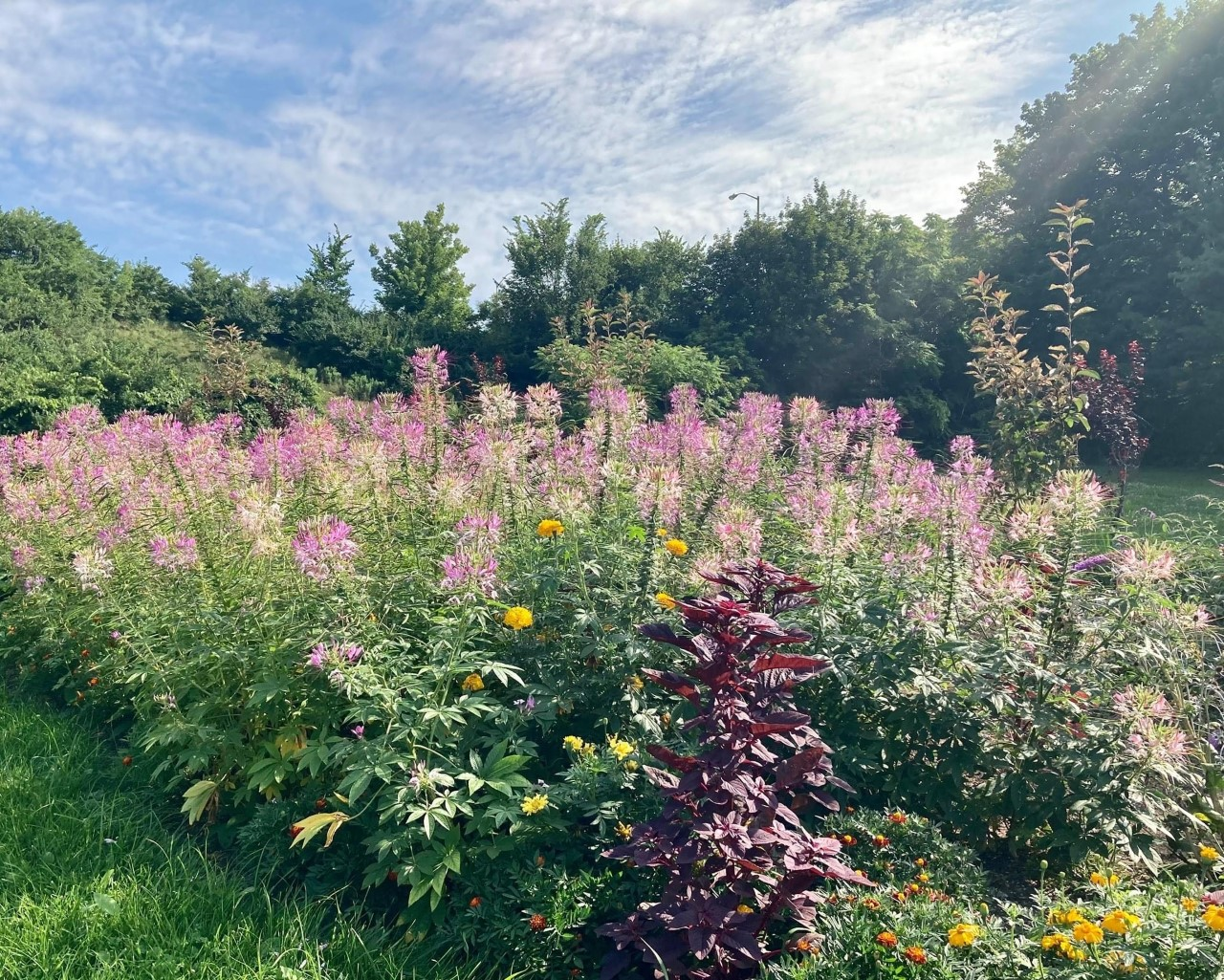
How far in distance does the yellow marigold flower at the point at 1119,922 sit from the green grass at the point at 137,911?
1748 millimetres

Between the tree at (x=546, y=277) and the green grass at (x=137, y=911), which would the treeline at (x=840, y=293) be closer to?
the tree at (x=546, y=277)

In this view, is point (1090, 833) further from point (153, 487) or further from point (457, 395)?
point (457, 395)

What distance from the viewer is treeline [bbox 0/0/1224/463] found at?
15117 mm

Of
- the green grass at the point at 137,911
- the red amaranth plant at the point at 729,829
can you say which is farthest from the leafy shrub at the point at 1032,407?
the green grass at the point at 137,911

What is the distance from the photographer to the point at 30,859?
2783 mm

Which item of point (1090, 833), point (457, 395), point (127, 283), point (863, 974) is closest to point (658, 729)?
point (863, 974)

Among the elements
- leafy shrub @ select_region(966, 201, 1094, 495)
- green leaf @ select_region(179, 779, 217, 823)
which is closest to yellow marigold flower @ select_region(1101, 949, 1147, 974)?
green leaf @ select_region(179, 779, 217, 823)

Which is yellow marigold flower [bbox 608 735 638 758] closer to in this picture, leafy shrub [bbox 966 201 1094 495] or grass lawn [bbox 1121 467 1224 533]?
leafy shrub [bbox 966 201 1094 495]

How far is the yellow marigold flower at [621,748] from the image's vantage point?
8.25 feet

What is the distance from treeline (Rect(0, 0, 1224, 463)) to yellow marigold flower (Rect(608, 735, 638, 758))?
10658 millimetres

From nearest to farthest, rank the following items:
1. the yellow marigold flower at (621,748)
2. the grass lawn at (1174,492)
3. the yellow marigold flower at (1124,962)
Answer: the yellow marigold flower at (1124,962) < the yellow marigold flower at (621,748) < the grass lawn at (1174,492)

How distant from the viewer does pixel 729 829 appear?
74.6 inches

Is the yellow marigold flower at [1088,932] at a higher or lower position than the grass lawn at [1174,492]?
lower

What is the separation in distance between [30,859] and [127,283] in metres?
22.0
